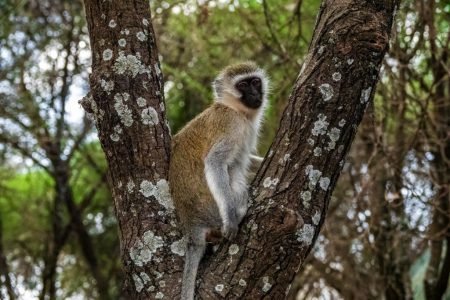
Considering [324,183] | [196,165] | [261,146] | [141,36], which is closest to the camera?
[324,183]

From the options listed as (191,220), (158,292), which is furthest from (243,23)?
(158,292)

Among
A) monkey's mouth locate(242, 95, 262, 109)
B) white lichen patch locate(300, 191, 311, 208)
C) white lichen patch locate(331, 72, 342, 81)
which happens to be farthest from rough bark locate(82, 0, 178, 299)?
monkey's mouth locate(242, 95, 262, 109)

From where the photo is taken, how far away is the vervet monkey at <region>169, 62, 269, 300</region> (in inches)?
155

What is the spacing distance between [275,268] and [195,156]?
1339 millimetres

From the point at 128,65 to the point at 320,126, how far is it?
107 cm

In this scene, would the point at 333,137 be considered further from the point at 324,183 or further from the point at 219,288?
the point at 219,288

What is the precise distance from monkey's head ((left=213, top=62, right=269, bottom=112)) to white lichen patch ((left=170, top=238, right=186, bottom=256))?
174cm

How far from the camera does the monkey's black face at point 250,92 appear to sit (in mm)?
5270

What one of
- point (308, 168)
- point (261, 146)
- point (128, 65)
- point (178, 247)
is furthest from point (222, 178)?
point (261, 146)

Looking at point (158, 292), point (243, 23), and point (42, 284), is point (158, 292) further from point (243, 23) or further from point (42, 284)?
point (42, 284)

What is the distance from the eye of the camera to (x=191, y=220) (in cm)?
409

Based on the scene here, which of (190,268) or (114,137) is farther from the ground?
(114,137)

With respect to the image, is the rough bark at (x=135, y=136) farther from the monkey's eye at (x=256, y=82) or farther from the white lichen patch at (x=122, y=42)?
the monkey's eye at (x=256, y=82)

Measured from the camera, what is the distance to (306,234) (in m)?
3.43
